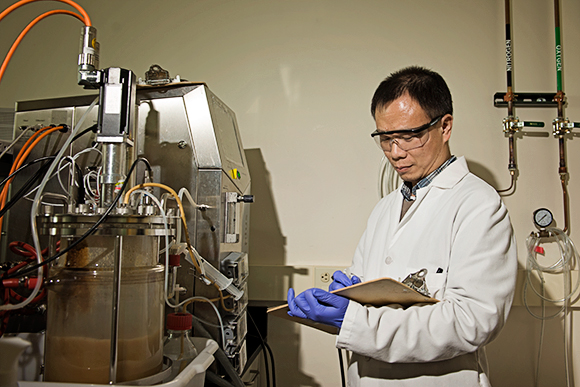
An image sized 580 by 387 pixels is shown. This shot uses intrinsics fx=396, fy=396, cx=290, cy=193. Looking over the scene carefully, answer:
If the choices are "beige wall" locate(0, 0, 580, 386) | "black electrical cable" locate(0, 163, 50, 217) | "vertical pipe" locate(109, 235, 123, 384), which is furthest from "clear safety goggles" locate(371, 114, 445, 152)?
"black electrical cable" locate(0, 163, 50, 217)

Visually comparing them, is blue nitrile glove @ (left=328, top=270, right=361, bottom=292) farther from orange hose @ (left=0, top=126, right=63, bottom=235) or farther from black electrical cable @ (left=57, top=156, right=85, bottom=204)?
orange hose @ (left=0, top=126, right=63, bottom=235)

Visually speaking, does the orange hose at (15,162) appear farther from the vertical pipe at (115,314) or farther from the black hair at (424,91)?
the black hair at (424,91)

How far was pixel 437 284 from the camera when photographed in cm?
106

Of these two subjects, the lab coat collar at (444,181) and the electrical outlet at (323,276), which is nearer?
the lab coat collar at (444,181)

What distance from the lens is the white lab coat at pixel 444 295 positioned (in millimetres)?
923

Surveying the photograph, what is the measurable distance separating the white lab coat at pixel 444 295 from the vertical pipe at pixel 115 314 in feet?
1.62

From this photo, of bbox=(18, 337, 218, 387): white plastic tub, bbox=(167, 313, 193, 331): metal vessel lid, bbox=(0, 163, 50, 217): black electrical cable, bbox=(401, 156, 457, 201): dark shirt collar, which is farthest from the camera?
bbox=(401, 156, 457, 201): dark shirt collar

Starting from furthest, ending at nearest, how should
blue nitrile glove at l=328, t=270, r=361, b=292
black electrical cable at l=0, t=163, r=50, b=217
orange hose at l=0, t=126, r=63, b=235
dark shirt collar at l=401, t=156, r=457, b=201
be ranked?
dark shirt collar at l=401, t=156, r=457, b=201 → blue nitrile glove at l=328, t=270, r=361, b=292 → orange hose at l=0, t=126, r=63, b=235 → black electrical cable at l=0, t=163, r=50, b=217

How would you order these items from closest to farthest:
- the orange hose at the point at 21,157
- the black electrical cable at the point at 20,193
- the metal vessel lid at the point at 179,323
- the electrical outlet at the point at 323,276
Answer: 1. the black electrical cable at the point at 20,193
2. the metal vessel lid at the point at 179,323
3. the orange hose at the point at 21,157
4. the electrical outlet at the point at 323,276

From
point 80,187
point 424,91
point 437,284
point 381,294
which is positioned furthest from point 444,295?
point 80,187

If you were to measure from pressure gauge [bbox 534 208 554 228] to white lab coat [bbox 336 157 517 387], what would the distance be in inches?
29.2

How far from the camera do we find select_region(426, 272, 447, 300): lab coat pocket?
1.05 metres

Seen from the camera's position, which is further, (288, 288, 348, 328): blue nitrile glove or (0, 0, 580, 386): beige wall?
(0, 0, 580, 386): beige wall

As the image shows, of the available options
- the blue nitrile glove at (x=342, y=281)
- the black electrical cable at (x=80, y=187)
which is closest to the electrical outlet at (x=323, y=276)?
the blue nitrile glove at (x=342, y=281)
